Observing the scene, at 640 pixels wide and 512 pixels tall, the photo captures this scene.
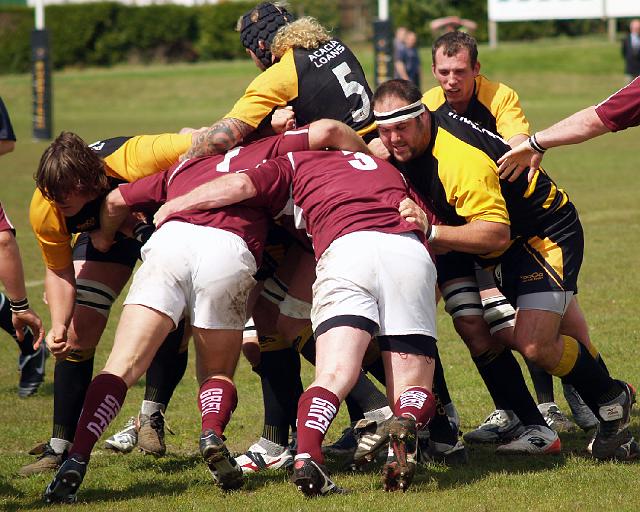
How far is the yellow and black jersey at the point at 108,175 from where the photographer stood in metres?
5.54

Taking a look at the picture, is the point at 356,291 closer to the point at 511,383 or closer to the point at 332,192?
the point at 332,192

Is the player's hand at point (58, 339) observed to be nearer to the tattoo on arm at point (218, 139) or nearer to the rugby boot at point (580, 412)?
the tattoo on arm at point (218, 139)

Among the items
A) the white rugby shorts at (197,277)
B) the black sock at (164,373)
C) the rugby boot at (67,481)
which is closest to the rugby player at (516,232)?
the white rugby shorts at (197,277)

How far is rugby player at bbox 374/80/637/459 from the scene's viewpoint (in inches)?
207

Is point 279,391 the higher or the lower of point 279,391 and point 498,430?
the higher

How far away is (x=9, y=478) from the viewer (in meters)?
5.45

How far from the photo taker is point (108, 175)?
5.71 m

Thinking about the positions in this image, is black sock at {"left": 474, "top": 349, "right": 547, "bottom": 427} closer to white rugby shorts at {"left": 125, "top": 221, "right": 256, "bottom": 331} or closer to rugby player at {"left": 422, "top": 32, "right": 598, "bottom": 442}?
rugby player at {"left": 422, "top": 32, "right": 598, "bottom": 442}

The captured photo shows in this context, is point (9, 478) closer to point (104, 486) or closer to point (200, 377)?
point (104, 486)

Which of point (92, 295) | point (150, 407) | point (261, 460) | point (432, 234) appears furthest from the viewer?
point (150, 407)

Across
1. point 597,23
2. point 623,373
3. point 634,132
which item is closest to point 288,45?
point 623,373

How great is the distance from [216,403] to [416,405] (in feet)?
2.98

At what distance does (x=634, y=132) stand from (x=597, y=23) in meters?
25.5

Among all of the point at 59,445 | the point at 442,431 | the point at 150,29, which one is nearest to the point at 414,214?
the point at 442,431
